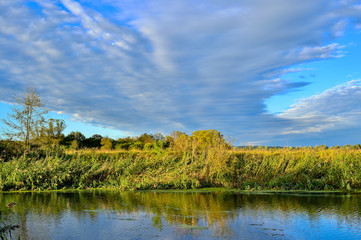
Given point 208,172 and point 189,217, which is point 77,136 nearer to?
point 208,172

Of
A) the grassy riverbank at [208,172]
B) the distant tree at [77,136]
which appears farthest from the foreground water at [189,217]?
the distant tree at [77,136]

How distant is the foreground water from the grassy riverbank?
1.95 m

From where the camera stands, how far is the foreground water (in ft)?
16.9

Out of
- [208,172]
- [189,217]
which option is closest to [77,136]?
[208,172]

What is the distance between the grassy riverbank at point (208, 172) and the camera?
36.8ft

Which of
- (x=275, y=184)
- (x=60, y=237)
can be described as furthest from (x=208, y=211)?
(x=275, y=184)

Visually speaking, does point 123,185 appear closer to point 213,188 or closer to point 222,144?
point 213,188

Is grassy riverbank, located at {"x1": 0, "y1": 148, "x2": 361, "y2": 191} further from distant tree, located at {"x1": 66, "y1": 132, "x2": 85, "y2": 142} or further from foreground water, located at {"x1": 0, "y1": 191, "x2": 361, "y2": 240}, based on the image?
distant tree, located at {"x1": 66, "y1": 132, "x2": 85, "y2": 142}

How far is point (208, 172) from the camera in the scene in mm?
12047

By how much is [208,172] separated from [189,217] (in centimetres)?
585

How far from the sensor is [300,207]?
24.5 feet

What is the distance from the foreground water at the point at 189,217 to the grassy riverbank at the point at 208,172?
1950 millimetres

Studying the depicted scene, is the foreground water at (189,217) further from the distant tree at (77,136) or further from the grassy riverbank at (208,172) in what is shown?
the distant tree at (77,136)

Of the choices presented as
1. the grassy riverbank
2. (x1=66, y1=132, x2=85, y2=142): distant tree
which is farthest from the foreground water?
(x1=66, y1=132, x2=85, y2=142): distant tree
